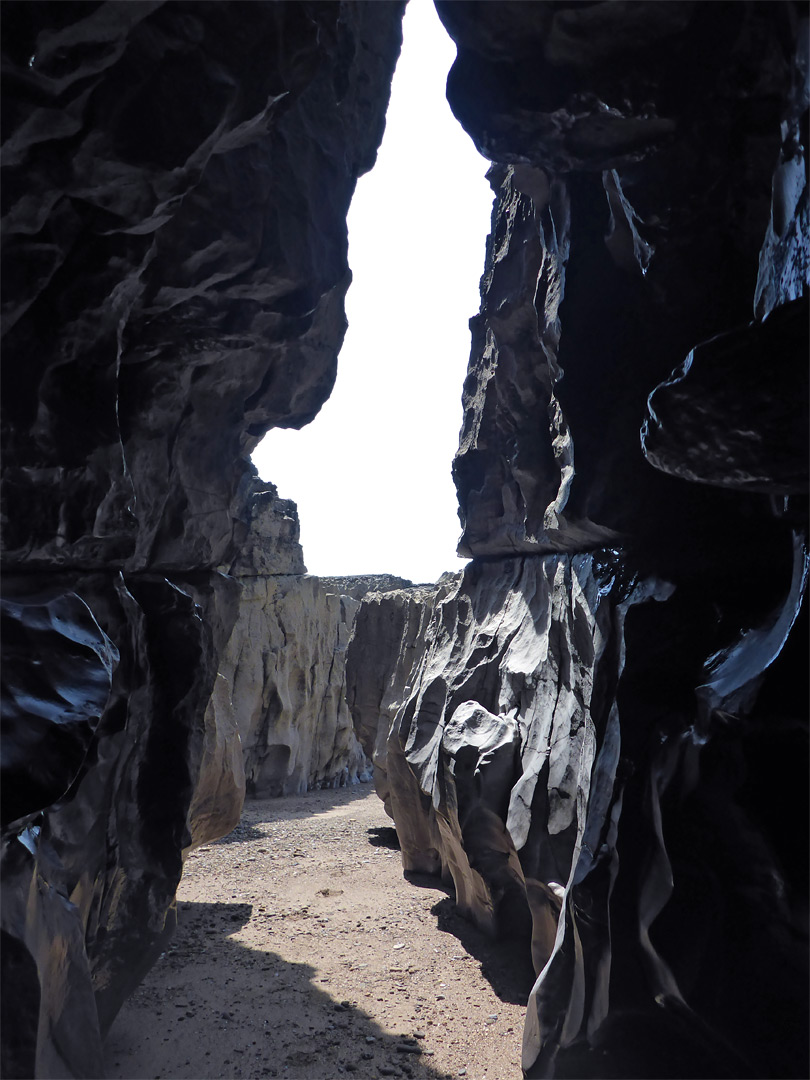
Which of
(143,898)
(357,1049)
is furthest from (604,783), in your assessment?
(143,898)

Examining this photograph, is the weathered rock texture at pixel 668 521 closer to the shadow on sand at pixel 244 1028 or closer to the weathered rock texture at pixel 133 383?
the weathered rock texture at pixel 133 383

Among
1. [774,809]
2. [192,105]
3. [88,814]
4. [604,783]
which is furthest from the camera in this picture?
[88,814]

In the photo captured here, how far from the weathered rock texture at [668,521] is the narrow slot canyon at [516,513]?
0.02m

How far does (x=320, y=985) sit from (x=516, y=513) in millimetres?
3987

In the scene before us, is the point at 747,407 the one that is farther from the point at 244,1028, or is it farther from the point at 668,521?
the point at 244,1028

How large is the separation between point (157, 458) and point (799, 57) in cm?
371

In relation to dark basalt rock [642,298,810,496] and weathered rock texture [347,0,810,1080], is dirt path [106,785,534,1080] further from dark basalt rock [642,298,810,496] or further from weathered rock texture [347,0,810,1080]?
dark basalt rock [642,298,810,496]

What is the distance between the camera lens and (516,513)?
673 centimetres

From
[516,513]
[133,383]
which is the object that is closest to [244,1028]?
[133,383]

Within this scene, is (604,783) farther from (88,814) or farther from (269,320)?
(269,320)

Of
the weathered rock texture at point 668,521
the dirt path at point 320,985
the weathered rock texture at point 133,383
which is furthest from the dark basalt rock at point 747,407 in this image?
the dirt path at point 320,985

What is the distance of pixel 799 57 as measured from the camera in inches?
108

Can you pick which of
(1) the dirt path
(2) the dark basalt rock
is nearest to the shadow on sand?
(1) the dirt path

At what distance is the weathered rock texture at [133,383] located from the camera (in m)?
2.88
